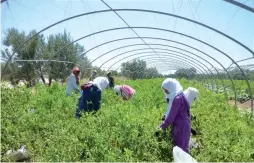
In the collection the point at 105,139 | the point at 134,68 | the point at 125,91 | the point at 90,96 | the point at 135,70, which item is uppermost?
the point at 134,68

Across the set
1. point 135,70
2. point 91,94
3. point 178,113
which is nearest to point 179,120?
point 178,113

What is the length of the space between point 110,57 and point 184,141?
17.2m

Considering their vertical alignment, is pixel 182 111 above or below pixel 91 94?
below

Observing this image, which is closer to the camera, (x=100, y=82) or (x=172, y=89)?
(x=172, y=89)

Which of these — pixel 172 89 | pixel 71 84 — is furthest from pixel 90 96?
pixel 71 84

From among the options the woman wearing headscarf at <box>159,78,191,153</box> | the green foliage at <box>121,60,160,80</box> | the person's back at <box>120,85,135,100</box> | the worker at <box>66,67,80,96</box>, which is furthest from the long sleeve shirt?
the green foliage at <box>121,60,160,80</box>

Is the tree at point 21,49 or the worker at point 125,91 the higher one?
the tree at point 21,49

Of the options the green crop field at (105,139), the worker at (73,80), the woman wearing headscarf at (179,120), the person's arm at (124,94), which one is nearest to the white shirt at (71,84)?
the worker at (73,80)

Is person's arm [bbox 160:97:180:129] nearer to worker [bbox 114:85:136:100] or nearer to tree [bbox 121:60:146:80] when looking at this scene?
worker [bbox 114:85:136:100]

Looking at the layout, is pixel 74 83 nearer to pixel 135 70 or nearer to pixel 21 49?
pixel 21 49

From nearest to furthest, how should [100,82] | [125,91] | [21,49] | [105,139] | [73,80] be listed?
1. [105,139]
2. [100,82]
3. [125,91]
4. [73,80]
5. [21,49]

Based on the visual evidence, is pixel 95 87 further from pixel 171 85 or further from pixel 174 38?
pixel 174 38

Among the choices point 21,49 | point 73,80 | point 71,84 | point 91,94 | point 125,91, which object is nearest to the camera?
point 91,94

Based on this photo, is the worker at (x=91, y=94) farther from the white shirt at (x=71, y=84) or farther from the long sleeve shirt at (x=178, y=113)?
the white shirt at (x=71, y=84)
